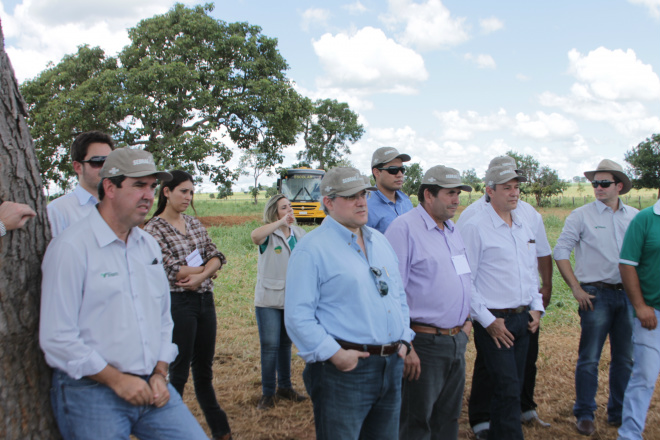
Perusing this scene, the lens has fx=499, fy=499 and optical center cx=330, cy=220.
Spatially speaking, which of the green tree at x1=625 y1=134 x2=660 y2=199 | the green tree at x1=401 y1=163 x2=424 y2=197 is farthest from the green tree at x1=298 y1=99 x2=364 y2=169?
the green tree at x1=625 y1=134 x2=660 y2=199

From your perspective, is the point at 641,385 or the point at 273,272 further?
the point at 273,272

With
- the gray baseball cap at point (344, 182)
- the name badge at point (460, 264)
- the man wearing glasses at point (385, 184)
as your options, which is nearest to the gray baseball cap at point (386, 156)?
the man wearing glasses at point (385, 184)

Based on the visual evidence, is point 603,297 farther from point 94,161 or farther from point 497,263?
point 94,161

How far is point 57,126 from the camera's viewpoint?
21.2 meters

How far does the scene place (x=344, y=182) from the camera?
9.27 feet

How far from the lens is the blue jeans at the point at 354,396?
268 cm

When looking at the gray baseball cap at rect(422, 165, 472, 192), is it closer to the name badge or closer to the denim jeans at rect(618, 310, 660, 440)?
the name badge

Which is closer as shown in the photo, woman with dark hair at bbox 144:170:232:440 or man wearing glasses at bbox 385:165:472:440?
man wearing glasses at bbox 385:165:472:440

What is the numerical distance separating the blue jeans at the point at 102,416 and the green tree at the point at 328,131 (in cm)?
4833

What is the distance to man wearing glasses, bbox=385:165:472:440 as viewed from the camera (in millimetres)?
3289

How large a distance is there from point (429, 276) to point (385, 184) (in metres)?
1.19

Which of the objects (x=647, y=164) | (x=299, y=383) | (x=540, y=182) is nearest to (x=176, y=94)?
(x=299, y=383)

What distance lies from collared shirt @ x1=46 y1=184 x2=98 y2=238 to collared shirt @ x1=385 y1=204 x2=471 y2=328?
1923 millimetres

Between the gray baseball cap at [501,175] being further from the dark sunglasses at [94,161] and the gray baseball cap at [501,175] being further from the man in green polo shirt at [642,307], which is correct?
the dark sunglasses at [94,161]
